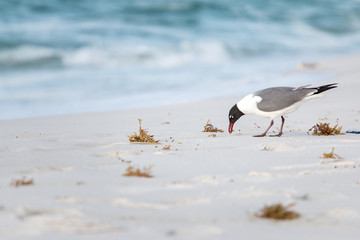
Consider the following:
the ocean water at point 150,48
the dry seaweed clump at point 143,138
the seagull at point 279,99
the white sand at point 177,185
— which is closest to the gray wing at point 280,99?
the seagull at point 279,99

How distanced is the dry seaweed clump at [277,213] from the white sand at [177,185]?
0.05 m

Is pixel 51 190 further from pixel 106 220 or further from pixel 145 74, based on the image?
pixel 145 74

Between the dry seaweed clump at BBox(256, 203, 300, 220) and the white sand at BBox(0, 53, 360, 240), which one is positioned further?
the dry seaweed clump at BBox(256, 203, 300, 220)

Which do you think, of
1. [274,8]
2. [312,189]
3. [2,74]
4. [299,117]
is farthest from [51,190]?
[274,8]

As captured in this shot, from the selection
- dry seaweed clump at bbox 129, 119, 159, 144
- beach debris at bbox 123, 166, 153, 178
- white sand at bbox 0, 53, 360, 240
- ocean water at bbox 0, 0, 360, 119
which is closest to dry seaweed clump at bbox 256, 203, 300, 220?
white sand at bbox 0, 53, 360, 240

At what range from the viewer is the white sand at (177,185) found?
2666mm

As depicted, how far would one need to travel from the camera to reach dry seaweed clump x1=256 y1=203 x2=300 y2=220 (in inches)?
112

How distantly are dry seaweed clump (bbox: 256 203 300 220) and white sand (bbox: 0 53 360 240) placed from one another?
2.1 inches

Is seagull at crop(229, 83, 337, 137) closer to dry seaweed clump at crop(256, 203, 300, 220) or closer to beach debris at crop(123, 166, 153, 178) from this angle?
beach debris at crop(123, 166, 153, 178)

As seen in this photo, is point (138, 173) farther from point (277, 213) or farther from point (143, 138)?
point (143, 138)

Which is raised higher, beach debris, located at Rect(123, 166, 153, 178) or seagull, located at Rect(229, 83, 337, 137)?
seagull, located at Rect(229, 83, 337, 137)

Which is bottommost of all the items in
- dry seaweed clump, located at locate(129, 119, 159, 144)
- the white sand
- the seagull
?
the white sand

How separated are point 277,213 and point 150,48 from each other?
16038 millimetres

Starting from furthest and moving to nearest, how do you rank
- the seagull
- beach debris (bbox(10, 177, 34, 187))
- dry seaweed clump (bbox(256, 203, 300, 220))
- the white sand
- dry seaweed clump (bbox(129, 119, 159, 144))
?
the seagull → dry seaweed clump (bbox(129, 119, 159, 144)) → beach debris (bbox(10, 177, 34, 187)) → dry seaweed clump (bbox(256, 203, 300, 220)) → the white sand
